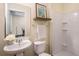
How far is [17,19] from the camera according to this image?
5.04 ft

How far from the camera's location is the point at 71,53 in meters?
1.59

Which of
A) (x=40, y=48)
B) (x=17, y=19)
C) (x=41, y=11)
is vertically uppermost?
(x=41, y=11)

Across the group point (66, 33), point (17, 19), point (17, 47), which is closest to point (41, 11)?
point (17, 19)

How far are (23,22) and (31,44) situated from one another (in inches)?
12.2

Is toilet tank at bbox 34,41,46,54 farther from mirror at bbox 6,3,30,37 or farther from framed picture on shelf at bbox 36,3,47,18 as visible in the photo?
framed picture on shelf at bbox 36,3,47,18

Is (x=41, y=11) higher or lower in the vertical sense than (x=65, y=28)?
higher

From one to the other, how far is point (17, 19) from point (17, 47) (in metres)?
0.36

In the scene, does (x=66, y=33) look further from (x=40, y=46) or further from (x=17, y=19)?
(x=17, y=19)

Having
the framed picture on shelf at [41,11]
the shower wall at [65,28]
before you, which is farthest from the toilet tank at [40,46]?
the framed picture on shelf at [41,11]

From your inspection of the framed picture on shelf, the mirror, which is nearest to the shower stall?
the framed picture on shelf

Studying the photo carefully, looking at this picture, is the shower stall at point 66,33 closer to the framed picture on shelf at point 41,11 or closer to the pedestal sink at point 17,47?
the framed picture on shelf at point 41,11

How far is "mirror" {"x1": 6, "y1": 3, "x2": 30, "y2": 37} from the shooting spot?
151 centimetres

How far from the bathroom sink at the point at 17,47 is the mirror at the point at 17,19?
0.12 meters

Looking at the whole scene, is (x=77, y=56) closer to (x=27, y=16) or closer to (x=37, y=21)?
(x=37, y=21)
